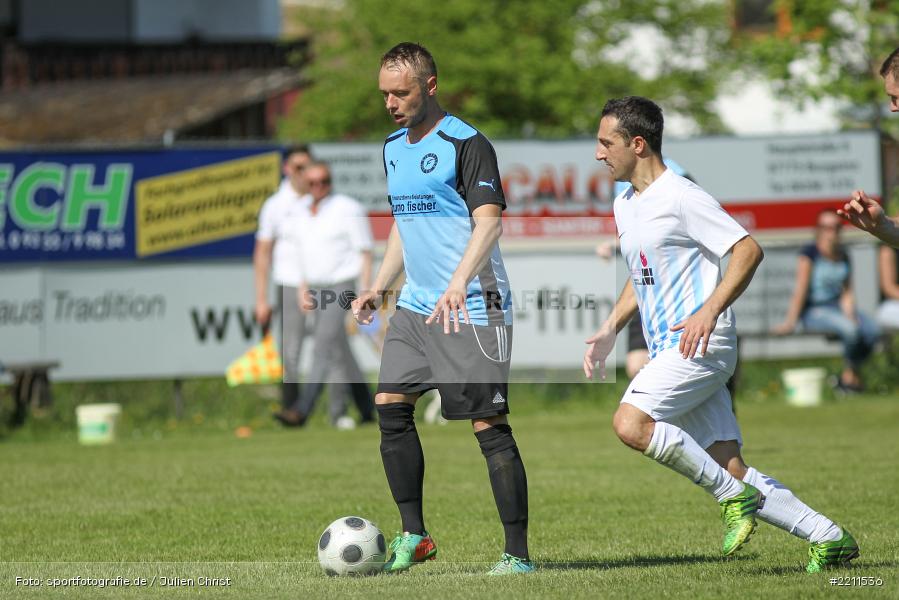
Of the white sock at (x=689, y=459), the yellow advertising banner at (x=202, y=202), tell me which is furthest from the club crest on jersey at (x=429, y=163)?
the yellow advertising banner at (x=202, y=202)

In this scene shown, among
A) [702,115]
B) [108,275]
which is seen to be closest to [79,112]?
[702,115]

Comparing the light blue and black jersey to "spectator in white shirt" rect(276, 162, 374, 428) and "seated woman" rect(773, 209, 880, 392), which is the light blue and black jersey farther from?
"seated woman" rect(773, 209, 880, 392)

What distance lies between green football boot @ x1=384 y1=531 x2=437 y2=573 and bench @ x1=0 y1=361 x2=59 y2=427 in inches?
387

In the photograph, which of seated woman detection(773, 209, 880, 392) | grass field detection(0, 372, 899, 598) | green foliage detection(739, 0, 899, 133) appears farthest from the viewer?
green foliage detection(739, 0, 899, 133)

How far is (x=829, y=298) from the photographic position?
17.9 meters

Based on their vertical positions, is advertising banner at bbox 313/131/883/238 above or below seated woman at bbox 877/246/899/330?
above

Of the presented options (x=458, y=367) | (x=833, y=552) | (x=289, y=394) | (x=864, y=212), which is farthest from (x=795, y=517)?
(x=289, y=394)

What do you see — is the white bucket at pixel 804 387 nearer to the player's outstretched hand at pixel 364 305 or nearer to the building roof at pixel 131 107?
the player's outstretched hand at pixel 364 305

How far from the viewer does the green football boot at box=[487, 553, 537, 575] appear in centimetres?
689

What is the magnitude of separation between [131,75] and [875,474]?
47618 mm

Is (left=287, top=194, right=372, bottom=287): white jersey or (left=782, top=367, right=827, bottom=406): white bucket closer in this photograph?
(left=287, top=194, right=372, bottom=287): white jersey

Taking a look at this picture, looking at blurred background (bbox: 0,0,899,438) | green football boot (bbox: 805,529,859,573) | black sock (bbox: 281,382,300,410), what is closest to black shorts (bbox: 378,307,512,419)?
green football boot (bbox: 805,529,859,573)

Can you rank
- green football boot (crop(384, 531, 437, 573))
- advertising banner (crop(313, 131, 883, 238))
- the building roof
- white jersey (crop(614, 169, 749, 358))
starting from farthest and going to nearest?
the building roof
advertising banner (crop(313, 131, 883, 238))
green football boot (crop(384, 531, 437, 573))
white jersey (crop(614, 169, 749, 358))

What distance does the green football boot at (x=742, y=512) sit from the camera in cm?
678
